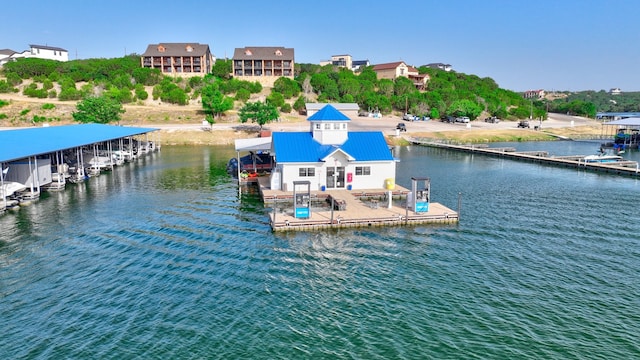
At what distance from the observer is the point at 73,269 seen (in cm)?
2436

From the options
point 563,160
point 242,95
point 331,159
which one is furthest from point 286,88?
point 331,159

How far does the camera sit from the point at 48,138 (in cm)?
5000

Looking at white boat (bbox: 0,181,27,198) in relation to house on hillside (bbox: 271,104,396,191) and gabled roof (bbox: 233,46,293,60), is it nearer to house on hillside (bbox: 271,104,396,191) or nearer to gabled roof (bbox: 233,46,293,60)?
house on hillside (bbox: 271,104,396,191)

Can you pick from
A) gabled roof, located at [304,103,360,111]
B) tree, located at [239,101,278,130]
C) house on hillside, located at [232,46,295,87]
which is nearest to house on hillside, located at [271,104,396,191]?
tree, located at [239,101,278,130]

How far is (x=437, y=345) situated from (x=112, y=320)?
13720 mm

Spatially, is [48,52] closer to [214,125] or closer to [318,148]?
[214,125]

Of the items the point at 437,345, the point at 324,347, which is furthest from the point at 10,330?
the point at 437,345

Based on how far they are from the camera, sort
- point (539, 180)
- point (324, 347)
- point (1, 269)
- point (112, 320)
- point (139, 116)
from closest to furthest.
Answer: point (324, 347) < point (112, 320) < point (1, 269) < point (539, 180) < point (139, 116)

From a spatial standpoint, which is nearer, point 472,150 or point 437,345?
point 437,345

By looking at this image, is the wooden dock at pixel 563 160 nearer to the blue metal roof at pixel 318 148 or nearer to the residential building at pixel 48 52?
the blue metal roof at pixel 318 148

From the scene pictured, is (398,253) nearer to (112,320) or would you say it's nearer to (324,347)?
(324,347)

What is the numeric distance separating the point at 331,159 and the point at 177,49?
419 feet

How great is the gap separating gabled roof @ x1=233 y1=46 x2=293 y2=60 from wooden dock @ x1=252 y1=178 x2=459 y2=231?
120m

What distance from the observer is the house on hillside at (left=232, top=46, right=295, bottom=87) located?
14962 cm
